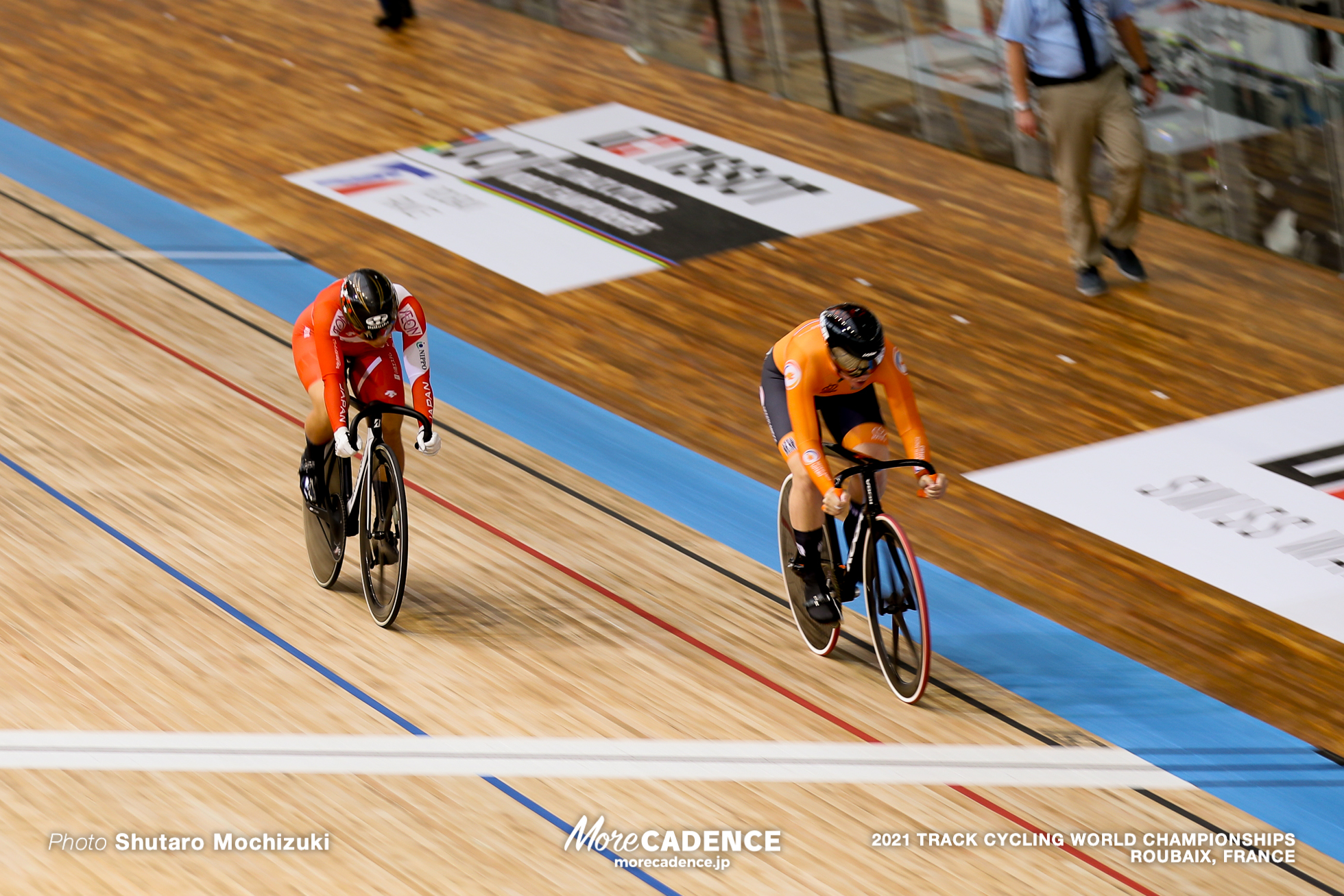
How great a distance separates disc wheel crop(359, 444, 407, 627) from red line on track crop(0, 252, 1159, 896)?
637mm

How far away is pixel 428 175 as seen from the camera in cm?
902

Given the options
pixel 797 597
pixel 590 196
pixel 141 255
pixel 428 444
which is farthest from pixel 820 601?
pixel 141 255

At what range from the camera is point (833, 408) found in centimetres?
452

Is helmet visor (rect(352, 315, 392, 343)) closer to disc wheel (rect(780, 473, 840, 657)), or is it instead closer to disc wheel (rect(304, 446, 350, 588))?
disc wheel (rect(304, 446, 350, 588))

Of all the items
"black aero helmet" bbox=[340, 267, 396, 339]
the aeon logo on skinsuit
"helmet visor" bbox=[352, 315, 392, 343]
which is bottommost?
the aeon logo on skinsuit

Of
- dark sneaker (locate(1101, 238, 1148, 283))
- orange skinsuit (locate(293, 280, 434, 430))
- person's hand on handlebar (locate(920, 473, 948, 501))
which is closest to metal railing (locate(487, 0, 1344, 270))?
dark sneaker (locate(1101, 238, 1148, 283))

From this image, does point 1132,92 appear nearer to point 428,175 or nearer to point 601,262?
point 601,262

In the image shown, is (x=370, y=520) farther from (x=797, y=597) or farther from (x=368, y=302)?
(x=797, y=597)

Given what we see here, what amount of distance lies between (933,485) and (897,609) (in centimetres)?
40

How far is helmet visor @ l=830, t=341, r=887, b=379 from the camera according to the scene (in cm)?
414

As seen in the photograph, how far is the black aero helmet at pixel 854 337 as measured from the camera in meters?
4.11

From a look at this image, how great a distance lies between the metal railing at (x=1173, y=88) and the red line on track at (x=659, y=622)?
419 centimetres

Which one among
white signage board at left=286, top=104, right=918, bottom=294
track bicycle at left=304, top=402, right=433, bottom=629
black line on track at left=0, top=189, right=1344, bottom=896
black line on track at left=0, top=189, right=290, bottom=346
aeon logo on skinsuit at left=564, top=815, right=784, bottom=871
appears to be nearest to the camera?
aeon logo on skinsuit at left=564, top=815, right=784, bottom=871

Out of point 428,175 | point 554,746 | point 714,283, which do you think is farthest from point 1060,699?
point 428,175
